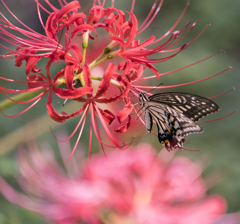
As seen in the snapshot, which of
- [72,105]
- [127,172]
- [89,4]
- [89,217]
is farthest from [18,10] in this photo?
[89,217]

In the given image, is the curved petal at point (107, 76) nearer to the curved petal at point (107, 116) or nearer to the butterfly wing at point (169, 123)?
the curved petal at point (107, 116)

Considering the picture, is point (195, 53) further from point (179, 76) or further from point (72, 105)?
point (72, 105)

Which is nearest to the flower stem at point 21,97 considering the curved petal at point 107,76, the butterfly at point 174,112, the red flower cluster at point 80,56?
the red flower cluster at point 80,56

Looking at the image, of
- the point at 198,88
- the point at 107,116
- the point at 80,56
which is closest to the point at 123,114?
the point at 107,116

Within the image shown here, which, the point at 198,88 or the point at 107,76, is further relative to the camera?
the point at 198,88

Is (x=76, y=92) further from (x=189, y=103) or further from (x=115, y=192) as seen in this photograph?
(x=115, y=192)

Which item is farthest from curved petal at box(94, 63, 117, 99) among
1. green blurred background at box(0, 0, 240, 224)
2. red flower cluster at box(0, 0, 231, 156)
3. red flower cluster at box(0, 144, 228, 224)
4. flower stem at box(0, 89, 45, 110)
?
green blurred background at box(0, 0, 240, 224)

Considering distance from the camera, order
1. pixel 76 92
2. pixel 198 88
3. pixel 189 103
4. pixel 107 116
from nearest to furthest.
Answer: pixel 76 92, pixel 107 116, pixel 189 103, pixel 198 88
